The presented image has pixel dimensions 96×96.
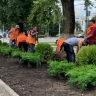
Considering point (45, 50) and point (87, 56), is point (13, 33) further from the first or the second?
point (87, 56)

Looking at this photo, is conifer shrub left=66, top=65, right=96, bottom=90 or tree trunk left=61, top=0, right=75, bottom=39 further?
tree trunk left=61, top=0, right=75, bottom=39

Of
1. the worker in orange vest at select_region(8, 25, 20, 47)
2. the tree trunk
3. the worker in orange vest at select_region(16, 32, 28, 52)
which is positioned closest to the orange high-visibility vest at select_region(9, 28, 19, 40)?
the worker in orange vest at select_region(8, 25, 20, 47)

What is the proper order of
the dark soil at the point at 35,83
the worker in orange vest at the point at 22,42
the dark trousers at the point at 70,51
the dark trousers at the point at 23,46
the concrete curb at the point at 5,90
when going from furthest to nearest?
the dark trousers at the point at 23,46 < the worker in orange vest at the point at 22,42 < the dark trousers at the point at 70,51 < the concrete curb at the point at 5,90 < the dark soil at the point at 35,83

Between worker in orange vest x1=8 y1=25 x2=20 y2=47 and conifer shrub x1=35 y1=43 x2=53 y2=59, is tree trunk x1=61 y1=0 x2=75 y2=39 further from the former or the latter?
worker in orange vest x1=8 y1=25 x2=20 y2=47

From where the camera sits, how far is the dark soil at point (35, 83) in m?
6.39

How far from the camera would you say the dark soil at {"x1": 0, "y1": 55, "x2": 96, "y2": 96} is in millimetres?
6388

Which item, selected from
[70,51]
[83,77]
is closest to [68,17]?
[70,51]

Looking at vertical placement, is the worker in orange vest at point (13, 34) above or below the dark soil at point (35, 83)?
above

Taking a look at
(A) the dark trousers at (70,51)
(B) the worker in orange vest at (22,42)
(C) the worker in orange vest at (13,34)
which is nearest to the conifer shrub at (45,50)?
(A) the dark trousers at (70,51)

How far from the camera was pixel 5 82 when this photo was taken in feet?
26.0

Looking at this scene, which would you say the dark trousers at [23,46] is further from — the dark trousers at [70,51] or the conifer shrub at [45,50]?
the dark trousers at [70,51]

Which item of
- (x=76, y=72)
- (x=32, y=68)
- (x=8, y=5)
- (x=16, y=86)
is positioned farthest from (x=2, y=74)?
(x=8, y=5)

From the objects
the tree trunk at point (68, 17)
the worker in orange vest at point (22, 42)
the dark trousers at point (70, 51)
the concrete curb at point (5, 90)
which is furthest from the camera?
the worker in orange vest at point (22, 42)

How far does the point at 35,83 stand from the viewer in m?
7.46
